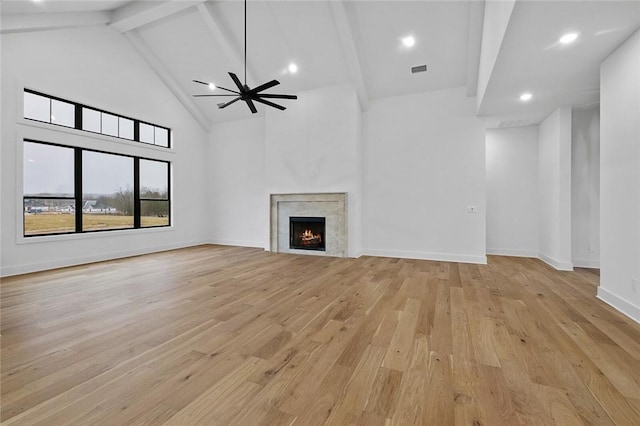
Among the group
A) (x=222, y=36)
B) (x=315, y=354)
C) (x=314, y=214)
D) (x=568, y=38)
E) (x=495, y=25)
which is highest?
(x=222, y=36)

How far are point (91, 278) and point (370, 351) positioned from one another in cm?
420

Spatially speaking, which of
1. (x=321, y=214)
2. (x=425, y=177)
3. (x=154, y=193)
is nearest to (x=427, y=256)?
(x=425, y=177)

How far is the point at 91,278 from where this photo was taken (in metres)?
3.94

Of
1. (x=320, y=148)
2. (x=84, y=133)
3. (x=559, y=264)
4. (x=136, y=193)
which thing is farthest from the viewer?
(x=136, y=193)

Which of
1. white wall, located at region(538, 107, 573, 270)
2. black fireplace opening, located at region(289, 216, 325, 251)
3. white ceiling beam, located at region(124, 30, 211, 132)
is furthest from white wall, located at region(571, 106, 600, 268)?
white ceiling beam, located at region(124, 30, 211, 132)

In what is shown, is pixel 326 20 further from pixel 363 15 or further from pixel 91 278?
pixel 91 278

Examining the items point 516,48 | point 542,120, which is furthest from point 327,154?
point 542,120

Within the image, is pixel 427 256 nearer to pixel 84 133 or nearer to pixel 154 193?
pixel 154 193

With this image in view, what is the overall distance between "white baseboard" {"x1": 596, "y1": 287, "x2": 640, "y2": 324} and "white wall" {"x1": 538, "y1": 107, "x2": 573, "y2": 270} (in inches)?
66.0

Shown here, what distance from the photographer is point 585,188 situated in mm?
4762

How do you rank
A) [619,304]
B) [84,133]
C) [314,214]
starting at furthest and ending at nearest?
1. [314,214]
2. [84,133]
3. [619,304]

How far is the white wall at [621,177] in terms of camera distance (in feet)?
8.50

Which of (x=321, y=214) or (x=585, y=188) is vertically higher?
(x=585, y=188)

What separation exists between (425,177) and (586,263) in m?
3.10
